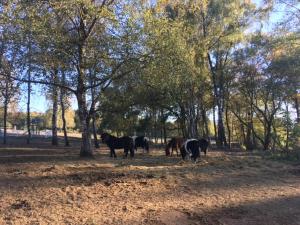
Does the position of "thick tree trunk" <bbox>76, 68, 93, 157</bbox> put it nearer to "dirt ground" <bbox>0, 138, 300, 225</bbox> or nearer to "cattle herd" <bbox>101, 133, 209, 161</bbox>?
"cattle herd" <bbox>101, 133, 209, 161</bbox>

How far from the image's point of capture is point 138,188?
11.1m

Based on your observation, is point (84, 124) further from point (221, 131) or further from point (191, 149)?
point (221, 131)

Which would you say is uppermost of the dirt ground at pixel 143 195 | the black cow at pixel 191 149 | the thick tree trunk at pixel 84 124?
the thick tree trunk at pixel 84 124

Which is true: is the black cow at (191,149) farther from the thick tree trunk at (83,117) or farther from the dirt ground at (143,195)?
the thick tree trunk at (83,117)

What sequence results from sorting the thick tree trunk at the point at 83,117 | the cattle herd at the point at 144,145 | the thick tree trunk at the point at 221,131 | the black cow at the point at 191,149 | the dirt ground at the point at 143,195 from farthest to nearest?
the thick tree trunk at the point at 221,131
the cattle herd at the point at 144,145
the black cow at the point at 191,149
the thick tree trunk at the point at 83,117
the dirt ground at the point at 143,195

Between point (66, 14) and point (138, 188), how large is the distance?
26.3ft

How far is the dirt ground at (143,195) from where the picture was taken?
8516 mm

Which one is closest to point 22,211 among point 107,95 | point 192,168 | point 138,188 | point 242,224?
point 138,188

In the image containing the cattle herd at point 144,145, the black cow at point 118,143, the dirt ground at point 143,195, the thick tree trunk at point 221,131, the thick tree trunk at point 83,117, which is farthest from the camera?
the thick tree trunk at point 221,131

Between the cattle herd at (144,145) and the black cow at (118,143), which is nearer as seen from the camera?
the cattle herd at (144,145)

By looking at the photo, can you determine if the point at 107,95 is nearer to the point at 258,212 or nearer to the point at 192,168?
the point at 192,168

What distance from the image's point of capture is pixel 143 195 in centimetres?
1040

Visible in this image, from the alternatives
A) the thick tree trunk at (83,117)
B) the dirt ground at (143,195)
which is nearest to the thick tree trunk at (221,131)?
the thick tree trunk at (83,117)

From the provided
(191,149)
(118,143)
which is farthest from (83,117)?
(191,149)
